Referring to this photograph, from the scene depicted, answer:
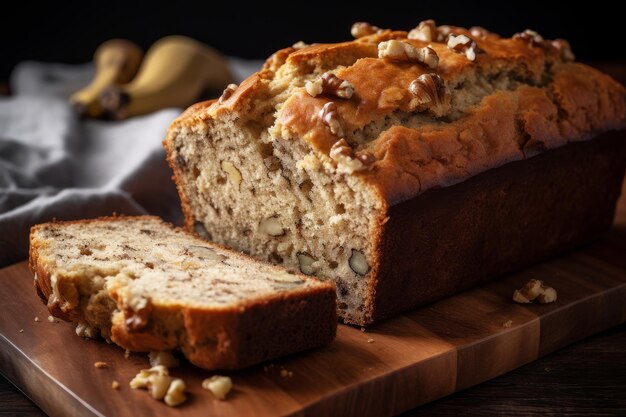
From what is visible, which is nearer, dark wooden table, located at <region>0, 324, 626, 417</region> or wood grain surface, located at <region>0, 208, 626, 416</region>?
wood grain surface, located at <region>0, 208, 626, 416</region>

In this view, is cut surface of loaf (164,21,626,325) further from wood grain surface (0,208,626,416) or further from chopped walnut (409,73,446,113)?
wood grain surface (0,208,626,416)

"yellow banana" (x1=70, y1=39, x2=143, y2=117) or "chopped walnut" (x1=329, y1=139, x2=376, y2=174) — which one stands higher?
"chopped walnut" (x1=329, y1=139, x2=376, y2=174)

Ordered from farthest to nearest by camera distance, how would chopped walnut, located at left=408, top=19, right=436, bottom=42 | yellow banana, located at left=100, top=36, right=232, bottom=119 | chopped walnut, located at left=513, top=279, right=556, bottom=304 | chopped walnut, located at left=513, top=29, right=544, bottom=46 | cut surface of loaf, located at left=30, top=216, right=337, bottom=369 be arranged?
yellow banana, located at left=100, top=36, right=232, bottom=119 < chopped walnut, located at left=513, top=29, right=544, bottom=46 < chopped walnut, located at left=408, top=19, right=436, bottom=42 < chopped walnut, located at left=513, top=279, right=556, bottom=304 < cut surface of loaf, located at left=30, top=216, right=337, bottom=369

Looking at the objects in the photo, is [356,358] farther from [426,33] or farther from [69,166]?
[69,166]

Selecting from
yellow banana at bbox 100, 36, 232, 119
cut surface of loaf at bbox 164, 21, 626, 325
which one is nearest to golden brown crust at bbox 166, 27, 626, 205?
cut surface of loaf at bbox 164, 21, 626, 325

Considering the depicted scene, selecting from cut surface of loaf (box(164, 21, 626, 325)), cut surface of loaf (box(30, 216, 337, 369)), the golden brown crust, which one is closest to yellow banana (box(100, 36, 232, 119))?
cut surface of loaf (box(164, 21, 626, 325))

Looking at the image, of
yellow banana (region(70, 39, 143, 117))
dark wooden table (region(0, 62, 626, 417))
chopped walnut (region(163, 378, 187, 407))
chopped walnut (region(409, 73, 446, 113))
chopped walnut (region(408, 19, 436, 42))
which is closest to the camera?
chopped walnut (region(163, 378, 187, 407))

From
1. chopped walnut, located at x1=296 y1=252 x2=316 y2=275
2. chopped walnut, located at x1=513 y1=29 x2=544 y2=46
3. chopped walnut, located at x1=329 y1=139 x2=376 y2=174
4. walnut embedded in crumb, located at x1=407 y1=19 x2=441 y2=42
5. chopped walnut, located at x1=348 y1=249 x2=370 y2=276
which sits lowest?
chopped walnut, located at x1=296 y1=252 x2=316 y2=275

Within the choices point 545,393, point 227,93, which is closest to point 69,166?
point 227,93

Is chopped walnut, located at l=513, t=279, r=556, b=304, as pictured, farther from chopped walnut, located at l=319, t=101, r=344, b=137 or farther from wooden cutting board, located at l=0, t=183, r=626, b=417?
chopped walnut, located at l=319, t=101, r=344, b=137
